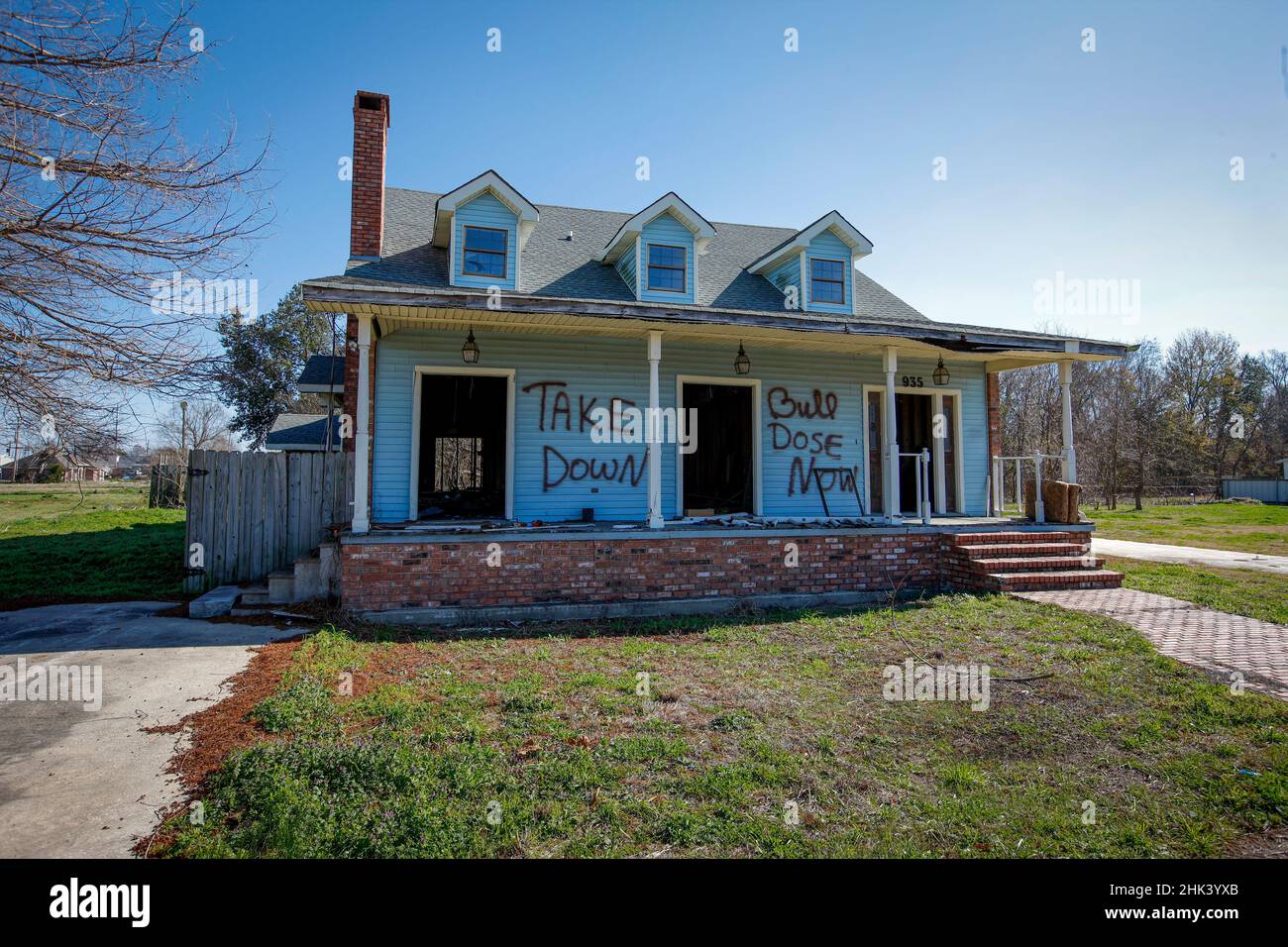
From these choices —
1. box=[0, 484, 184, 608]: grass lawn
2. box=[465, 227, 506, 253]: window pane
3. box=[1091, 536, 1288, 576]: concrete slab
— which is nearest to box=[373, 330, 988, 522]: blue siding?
box=[465, 227, 506, 253]: window pane

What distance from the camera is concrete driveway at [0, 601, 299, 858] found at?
2982 mm

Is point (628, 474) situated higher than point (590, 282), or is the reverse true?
point (590, 282)

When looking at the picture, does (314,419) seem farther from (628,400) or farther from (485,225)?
(628,400)

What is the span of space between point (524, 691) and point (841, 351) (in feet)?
27.7

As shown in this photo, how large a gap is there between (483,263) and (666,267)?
9.78ft

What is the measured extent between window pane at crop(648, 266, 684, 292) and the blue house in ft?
0.11

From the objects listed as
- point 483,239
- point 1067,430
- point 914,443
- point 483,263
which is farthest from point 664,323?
point 1067,430

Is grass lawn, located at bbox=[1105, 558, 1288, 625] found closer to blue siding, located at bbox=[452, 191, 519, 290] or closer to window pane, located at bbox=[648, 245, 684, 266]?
window pane, located at bbox=[648, 245, 684, 266]

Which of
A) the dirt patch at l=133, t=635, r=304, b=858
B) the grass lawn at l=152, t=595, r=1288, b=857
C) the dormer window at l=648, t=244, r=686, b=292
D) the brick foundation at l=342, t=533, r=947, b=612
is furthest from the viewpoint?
the dormer window at l=648, t=244, r=686, b=292

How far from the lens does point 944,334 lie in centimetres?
945

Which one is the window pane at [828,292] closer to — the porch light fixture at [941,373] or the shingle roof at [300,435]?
the porch light fixture at [941,373]

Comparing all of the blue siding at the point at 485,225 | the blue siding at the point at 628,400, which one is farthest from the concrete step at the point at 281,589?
the blue siding at the point at 485,225
